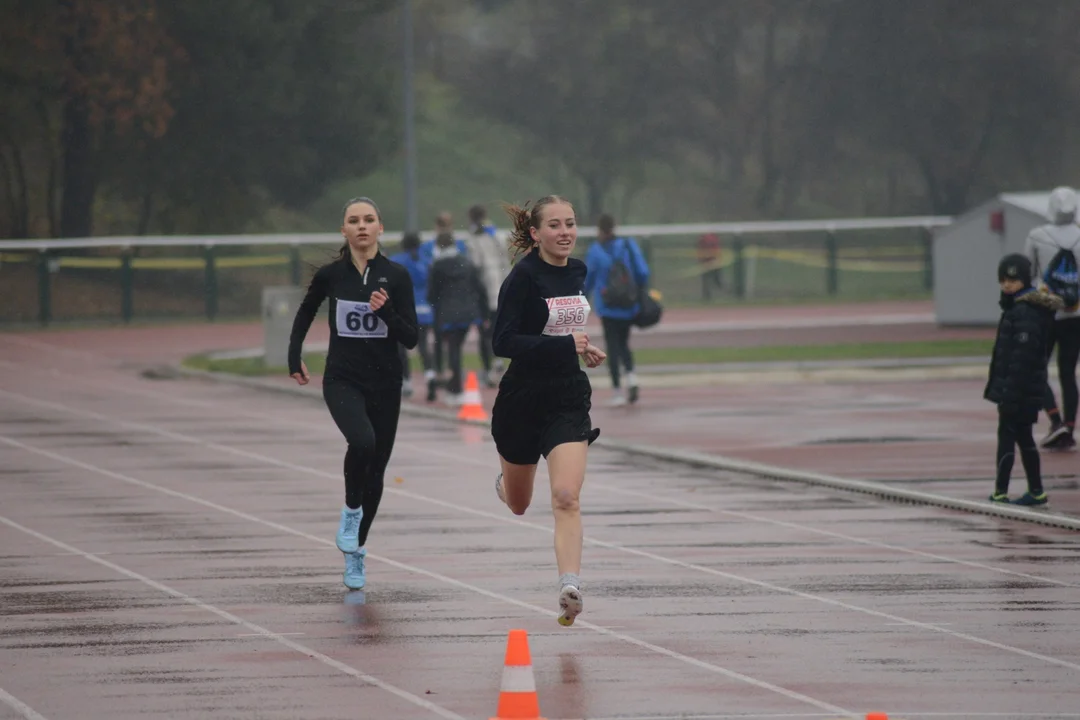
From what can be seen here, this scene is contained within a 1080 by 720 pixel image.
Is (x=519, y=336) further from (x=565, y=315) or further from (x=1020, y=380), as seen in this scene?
(x=1020, y=380)

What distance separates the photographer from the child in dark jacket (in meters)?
13.2

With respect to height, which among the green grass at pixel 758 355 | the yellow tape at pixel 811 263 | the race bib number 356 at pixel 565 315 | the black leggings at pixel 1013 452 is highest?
the race bib number 356 at pixel 565 315

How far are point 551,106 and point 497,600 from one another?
5707cm

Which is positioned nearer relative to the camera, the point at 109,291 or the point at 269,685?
the point at 269,685

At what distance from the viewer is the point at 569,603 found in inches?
338

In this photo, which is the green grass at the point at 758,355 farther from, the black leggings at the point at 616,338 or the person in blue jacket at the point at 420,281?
the black leggings at the point at 616,338

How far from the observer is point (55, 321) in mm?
38156

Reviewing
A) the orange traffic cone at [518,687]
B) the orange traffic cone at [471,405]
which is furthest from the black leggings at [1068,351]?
the orange traffic cone at [518,687]

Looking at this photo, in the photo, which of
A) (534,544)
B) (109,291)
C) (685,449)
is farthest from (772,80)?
(534,544)

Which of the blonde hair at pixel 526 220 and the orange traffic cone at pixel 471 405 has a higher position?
the blonde hair at pixel 526 220

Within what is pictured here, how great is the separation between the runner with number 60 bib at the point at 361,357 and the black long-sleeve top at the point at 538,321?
Result: 1.28 meters

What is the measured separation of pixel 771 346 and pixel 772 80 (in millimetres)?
39881

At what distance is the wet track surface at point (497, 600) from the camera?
7.85m

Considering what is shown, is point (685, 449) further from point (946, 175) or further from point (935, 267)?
point (946, 175)
